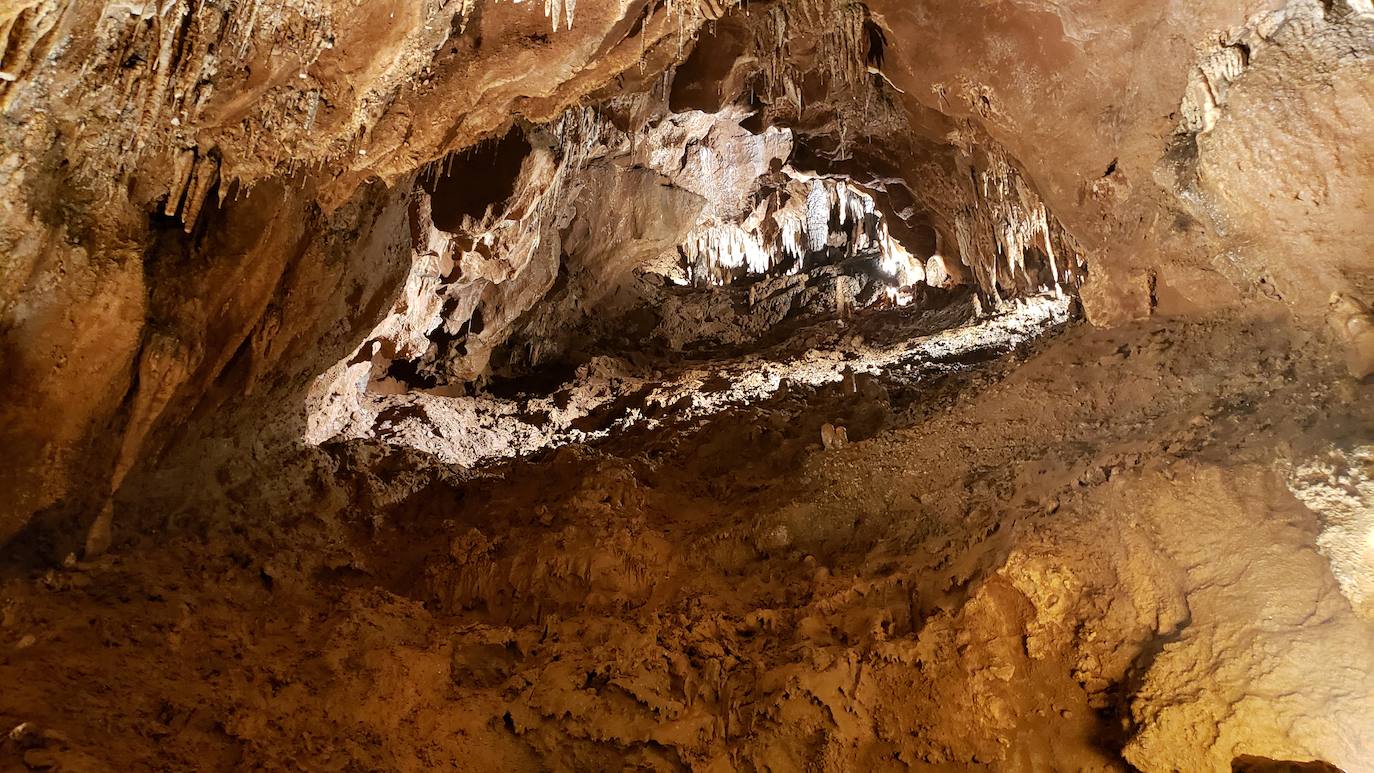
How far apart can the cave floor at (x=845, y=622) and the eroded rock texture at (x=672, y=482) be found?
0.02m

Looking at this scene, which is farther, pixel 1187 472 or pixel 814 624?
pixel 814 624

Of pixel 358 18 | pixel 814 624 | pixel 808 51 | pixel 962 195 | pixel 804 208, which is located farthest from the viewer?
pixel 804 208

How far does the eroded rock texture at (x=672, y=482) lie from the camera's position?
351 cm

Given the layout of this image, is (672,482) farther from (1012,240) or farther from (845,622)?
(1012,240)

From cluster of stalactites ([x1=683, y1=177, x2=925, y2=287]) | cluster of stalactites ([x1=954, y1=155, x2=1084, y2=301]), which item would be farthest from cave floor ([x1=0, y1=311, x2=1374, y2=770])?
cluster of stalactites ([x1=683, y1=177, x2=925, y2=287])

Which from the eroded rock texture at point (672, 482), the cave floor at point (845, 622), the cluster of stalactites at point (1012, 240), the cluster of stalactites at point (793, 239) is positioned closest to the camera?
the cave floor at point (845, 622)

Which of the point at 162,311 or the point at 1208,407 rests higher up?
the point at 162,311

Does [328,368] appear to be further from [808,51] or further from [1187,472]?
[1187,472]

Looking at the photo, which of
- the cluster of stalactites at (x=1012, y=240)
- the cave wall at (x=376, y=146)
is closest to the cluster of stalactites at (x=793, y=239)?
the cluster of stalactites at (x=1012, y=240)

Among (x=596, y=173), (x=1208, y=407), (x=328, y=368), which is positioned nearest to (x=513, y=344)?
(x=596, y=173)

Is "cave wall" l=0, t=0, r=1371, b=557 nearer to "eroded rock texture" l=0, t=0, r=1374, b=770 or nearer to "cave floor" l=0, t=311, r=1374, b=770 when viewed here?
"eroded rock texture" l=0, t=0, r=1374, b=770

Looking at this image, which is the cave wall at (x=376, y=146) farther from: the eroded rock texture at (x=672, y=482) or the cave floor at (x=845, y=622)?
the cave floor at (x=845, y=622)

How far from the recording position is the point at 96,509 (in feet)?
15.0

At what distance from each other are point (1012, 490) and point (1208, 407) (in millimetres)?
1200
